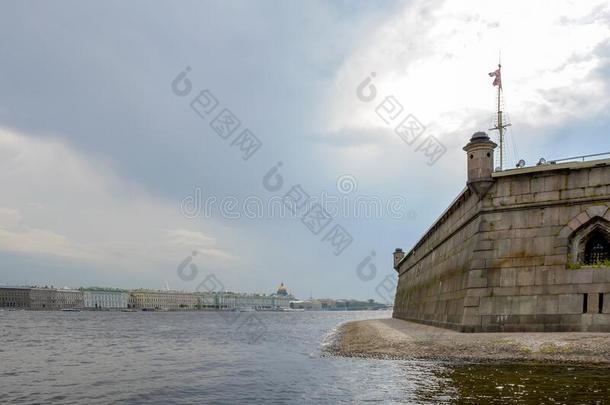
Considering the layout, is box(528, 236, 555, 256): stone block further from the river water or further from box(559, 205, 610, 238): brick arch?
the river water

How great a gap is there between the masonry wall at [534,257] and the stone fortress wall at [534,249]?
0.03 metres

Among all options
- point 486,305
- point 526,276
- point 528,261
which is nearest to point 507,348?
point 486,305

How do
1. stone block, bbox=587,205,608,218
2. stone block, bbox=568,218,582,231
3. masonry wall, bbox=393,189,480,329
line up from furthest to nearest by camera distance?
masonry wall, bbox=393,189,480,329, stone block, bbox=568,218,582,231, stone block, bbox=587,205,608,218

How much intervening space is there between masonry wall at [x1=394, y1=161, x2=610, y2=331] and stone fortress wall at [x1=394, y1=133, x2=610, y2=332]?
0.03m

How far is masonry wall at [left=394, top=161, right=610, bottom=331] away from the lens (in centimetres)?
1852

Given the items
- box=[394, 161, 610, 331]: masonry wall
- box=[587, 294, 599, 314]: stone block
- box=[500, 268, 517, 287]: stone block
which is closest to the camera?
box=[587, 294, 599, 314]: stone block

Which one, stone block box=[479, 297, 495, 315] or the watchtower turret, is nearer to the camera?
stone block box=[479, 297, 495, 315]

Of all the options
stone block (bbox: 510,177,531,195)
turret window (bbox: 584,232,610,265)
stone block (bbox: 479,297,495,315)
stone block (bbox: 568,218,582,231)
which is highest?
stone block (bbox: 510,177,531,195)

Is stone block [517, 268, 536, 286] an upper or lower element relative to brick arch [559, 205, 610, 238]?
lower

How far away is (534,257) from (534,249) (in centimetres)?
35

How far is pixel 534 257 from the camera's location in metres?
19.9

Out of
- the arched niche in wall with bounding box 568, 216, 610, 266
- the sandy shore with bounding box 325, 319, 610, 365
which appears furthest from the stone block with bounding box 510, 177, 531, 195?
the sandy shore with bounding box 325, 319, 610, 365

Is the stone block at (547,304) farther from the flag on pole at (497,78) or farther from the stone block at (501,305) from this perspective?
the flag on pole at (497,78)

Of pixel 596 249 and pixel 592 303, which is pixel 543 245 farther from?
pixel 592 303
